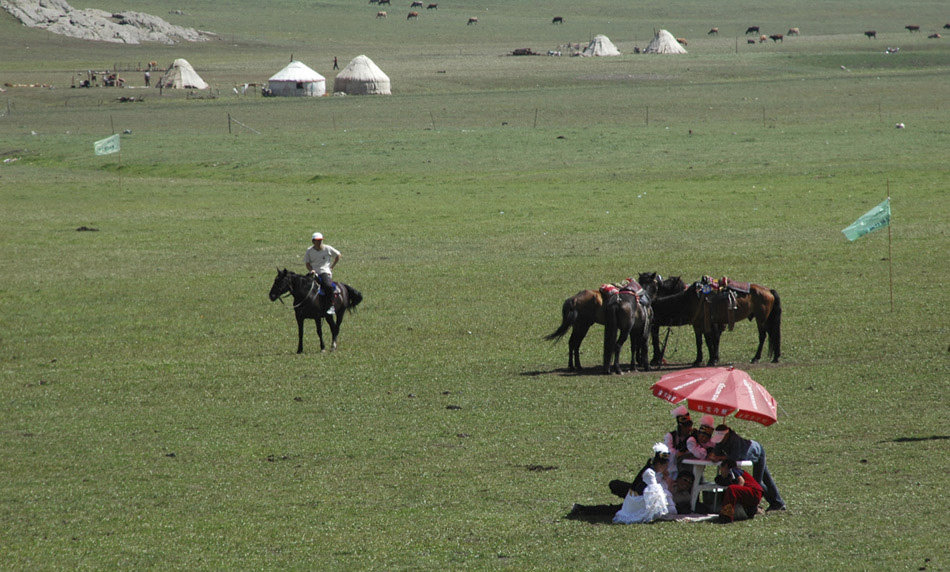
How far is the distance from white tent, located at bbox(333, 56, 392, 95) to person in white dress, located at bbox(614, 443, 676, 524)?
80.7 m

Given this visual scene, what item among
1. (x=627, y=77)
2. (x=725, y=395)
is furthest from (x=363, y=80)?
(x=725, y=395)

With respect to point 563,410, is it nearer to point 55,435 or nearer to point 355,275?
point 55,435

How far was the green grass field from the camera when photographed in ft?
36.9

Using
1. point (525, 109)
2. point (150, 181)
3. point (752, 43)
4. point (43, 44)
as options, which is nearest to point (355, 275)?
→ point (150, 181)

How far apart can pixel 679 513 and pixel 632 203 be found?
28.4 metres

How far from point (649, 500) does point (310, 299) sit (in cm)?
1037

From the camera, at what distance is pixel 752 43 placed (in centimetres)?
14288

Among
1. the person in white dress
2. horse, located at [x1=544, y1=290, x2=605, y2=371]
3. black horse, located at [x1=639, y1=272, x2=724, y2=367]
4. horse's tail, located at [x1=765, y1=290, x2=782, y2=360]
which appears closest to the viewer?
the person in white dress

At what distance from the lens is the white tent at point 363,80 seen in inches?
3531

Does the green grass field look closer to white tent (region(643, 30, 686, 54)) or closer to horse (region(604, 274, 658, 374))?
horse (region(604, 274, 658, 374))

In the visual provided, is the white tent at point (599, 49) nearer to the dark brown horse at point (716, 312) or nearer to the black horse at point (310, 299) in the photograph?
the black horse at point (310, 299)

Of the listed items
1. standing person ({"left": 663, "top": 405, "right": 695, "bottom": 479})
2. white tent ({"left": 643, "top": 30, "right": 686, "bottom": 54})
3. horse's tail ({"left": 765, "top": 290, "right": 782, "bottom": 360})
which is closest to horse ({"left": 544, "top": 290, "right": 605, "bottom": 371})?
horse's tail ({"left": 765, "top": 290, "right": 782, "bottom": 360})

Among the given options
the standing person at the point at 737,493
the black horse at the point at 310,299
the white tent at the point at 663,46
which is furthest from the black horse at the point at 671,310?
the white tent at the point at 663,46

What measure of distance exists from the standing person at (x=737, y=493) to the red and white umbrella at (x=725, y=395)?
0.55 meters
